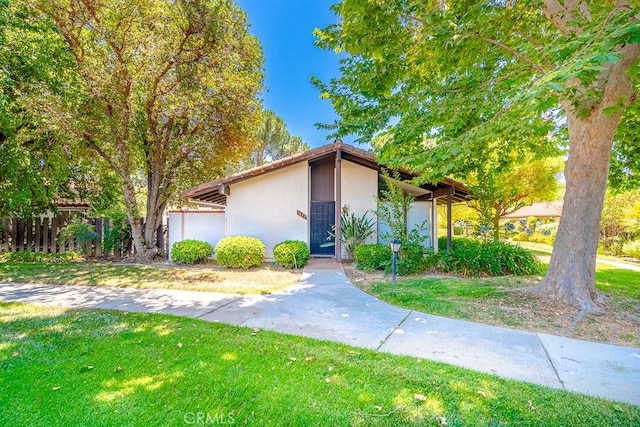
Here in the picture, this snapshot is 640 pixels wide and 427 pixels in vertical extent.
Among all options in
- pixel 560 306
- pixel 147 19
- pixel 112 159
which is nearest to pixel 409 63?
pixel 560 306

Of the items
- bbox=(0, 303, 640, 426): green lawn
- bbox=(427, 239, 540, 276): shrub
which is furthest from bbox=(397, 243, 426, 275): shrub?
bbox=(0, 303, 640, 426): green lawn

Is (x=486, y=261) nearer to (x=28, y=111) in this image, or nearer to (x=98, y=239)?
(x=98, y=239)

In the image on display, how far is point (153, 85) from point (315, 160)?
5996mm

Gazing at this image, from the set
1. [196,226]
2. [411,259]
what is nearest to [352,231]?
[411,259]

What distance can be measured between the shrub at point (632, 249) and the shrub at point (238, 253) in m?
16.8

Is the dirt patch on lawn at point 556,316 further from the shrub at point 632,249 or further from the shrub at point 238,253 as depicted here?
the shrub at point 632,249

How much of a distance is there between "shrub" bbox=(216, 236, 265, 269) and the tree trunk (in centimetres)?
741

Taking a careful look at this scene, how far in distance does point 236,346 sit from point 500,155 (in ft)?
29.4

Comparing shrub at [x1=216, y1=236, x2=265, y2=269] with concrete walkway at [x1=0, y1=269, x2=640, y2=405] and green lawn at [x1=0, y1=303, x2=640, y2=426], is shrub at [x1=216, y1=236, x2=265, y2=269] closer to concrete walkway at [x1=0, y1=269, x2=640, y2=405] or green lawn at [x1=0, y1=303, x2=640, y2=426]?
concrete walkway at [x1=0, y1=269, x2=640, y2=405]

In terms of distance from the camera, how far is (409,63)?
6.59m

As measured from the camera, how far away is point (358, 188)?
1060 centimetres

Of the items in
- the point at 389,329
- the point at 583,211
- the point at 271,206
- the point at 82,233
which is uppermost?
the point at 271,206

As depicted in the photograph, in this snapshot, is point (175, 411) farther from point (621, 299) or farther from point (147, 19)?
point (147, 19)

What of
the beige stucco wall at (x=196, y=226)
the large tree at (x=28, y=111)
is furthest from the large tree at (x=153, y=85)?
the beige stucco wall at (x=196, y=226)
